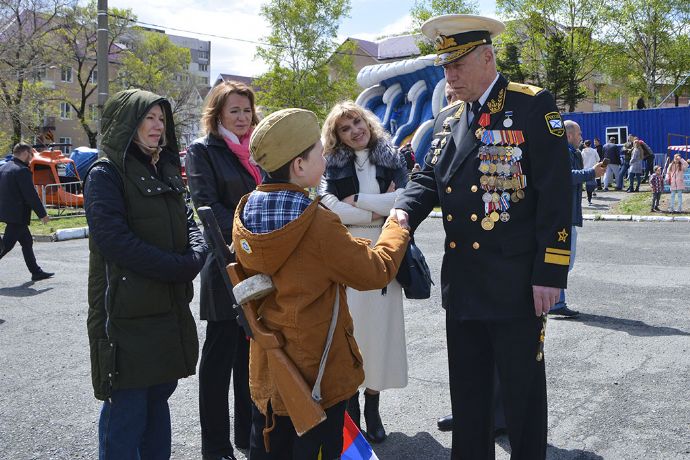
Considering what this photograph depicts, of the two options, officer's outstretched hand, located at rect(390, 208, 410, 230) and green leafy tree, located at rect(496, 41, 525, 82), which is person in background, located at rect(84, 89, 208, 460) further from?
green leafy tree, located at rect(496, 41, 525, 82)

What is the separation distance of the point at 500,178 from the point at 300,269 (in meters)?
0.99

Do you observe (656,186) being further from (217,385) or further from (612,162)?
(217,385)

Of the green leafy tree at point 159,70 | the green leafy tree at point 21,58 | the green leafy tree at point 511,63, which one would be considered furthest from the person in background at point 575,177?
the green leafy tree at point 159,70

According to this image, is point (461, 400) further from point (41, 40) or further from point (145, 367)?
point (41, 40)

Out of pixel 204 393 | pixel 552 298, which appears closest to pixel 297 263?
pixel 552 298

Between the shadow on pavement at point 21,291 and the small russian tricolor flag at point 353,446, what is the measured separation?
639cm

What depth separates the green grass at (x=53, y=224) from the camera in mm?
14819

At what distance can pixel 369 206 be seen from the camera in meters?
3.97

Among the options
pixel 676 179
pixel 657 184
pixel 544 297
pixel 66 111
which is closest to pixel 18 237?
pixel 544 297

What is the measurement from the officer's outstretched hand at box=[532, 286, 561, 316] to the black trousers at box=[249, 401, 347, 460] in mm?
887

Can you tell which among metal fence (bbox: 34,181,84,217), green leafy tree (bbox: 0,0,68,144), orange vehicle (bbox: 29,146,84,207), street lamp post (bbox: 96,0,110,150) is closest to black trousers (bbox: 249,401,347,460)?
street lamp post (bbox: 96,0,110,150)

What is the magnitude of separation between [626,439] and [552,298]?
1.49 meters

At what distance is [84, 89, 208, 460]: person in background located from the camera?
2736mm

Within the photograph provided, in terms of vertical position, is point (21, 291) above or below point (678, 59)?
below
